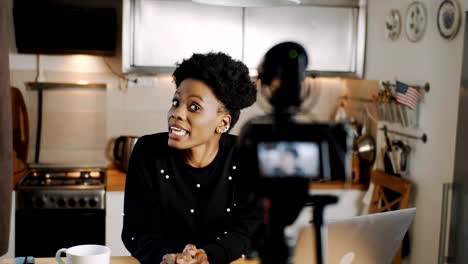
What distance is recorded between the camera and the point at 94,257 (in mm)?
1493

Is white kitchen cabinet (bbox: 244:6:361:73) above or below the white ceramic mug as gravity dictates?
above

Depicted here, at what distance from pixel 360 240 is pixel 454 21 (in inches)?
66.1

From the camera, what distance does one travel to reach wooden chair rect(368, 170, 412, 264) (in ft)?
9.85

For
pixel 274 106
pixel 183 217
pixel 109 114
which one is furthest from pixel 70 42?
pixel 274 106

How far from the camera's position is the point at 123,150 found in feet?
12.2

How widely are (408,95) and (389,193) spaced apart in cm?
59

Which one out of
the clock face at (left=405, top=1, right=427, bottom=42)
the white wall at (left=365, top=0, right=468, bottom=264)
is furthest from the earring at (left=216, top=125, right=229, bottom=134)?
the clock face at (left=405, top=1, right=427, bottom=42)

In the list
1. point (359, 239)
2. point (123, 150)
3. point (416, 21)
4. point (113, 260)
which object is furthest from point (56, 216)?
point (359, 239)

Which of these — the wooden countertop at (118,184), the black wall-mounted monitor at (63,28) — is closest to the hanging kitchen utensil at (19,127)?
the black wall-mounted monitor at (63,28)

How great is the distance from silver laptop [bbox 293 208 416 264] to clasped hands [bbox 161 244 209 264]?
0.43m

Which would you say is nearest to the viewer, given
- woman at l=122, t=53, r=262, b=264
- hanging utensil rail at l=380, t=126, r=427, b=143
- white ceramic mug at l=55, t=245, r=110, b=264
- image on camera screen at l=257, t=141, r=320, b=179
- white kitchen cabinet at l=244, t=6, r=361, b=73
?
image on camera screen at l=257, t=141, r=320, b=179

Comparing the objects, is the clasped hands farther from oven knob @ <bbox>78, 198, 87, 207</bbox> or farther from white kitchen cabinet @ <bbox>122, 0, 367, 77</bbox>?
white kitchen cabinet @ <bbox>122, 0, 367, 77</bbox>

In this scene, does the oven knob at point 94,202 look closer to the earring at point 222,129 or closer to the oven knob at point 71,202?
the oven knob at point 71,202

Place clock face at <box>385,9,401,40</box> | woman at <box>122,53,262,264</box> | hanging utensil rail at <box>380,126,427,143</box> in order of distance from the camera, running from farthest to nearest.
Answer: clock face at <box>385,9,401,40</box>, hanging utensil rail at <box>380,126,427,143</box>, woman at <box>122,53,262,264</box>
